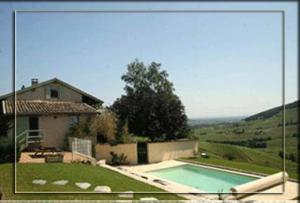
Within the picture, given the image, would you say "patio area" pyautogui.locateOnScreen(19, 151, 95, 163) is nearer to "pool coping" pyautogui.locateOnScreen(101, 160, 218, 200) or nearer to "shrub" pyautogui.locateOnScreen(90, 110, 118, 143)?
"shrub" pyautogui.locateOnScreen(90, 110, 118, 143)

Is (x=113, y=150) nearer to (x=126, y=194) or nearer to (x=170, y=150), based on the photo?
(x=170, y=150)

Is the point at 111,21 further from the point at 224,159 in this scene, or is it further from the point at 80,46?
the point at 224,159

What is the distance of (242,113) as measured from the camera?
21.8 ft

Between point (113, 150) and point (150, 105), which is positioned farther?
point (113, 150)

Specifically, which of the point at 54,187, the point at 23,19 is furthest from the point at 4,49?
the point at 54,187

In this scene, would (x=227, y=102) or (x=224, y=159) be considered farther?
(x=224, y=159)

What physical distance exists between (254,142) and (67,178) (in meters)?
3.68

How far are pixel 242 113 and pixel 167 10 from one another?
2.24 meters

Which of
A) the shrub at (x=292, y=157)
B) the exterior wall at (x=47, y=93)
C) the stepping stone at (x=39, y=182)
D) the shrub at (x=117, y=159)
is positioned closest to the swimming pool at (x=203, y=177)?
the shrub at (x=117, y=159)

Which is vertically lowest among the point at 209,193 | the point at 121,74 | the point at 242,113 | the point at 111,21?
the point at 209,193

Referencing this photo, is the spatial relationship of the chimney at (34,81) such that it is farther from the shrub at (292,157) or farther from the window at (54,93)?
the shrub at (292,157)

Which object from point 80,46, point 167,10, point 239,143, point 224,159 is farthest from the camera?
point 224,159

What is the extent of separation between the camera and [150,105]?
23.2 feet

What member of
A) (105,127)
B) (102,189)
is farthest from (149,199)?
(105,127)
